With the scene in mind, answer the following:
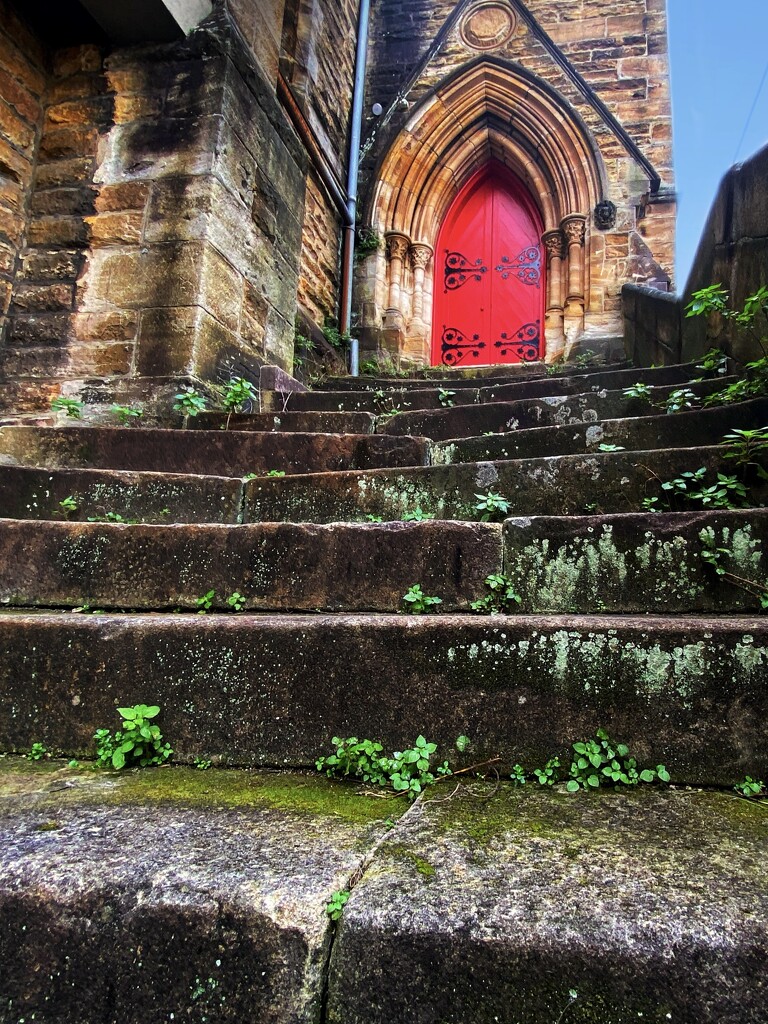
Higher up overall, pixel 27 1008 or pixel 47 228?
pixel 47 228

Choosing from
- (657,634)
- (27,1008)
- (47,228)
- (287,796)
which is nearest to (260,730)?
(287,796)

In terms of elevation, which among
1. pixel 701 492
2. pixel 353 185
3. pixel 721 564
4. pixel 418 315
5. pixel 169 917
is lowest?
pixel 169 917

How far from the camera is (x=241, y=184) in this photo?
3.92 m

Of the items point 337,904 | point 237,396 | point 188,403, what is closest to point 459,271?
point 237,396

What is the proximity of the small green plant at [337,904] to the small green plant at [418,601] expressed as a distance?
0.82 m

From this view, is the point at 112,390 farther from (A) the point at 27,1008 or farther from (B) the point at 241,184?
(A) the point at 27,1008

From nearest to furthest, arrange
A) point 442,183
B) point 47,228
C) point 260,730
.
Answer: point 260,730
point 47,228
point 442,183

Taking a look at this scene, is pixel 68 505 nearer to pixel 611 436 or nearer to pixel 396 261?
pixel 611 436

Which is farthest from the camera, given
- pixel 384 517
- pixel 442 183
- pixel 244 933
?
pixel 442 183

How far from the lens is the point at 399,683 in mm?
1332

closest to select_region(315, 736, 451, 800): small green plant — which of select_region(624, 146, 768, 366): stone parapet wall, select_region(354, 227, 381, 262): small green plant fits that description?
select_region(624, 146, 768, 366): stone parapet wall

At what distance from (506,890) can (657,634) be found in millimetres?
610

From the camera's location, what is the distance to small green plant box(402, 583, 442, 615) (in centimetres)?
162

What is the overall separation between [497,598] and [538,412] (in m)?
1.71
